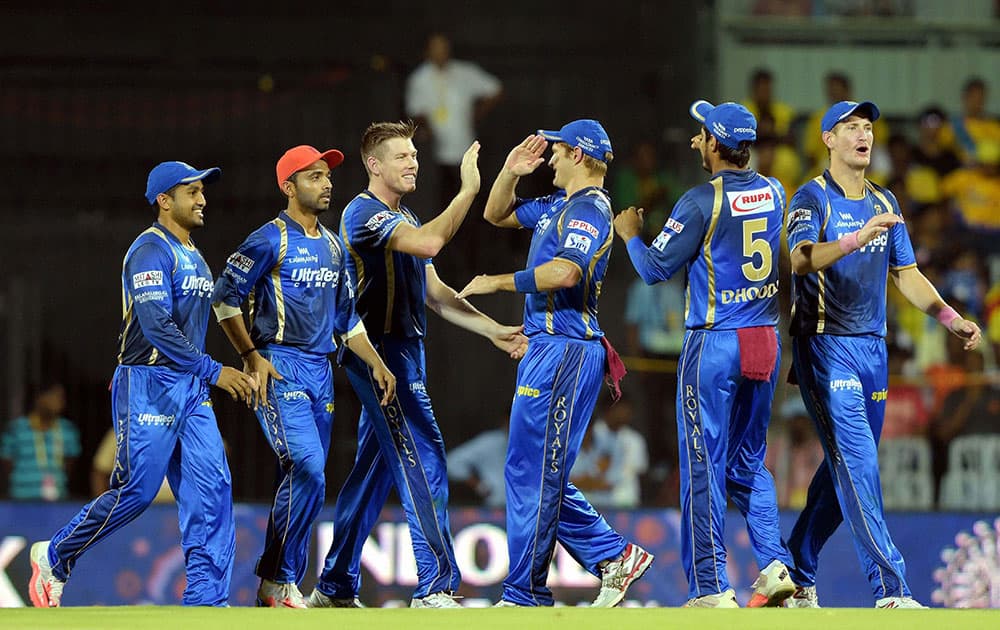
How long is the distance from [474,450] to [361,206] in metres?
5.55

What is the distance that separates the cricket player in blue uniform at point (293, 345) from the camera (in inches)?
333

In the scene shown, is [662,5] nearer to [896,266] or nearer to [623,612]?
[896,266]

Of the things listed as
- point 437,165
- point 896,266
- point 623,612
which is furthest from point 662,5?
point 623,612

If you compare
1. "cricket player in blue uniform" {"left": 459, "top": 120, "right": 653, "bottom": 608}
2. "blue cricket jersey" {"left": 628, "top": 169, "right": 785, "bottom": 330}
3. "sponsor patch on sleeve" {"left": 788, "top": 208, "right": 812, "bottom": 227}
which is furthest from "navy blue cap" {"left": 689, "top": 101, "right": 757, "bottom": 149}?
"cricket player in blue uniform" {"left": 459, "top": 120, "right": 653, "bottom": 608}

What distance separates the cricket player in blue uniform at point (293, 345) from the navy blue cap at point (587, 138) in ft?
4.38

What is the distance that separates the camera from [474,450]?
13.8 meters

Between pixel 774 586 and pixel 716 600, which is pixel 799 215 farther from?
pixel 716 600

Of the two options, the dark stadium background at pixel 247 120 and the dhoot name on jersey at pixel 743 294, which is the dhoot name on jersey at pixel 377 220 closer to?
the dhoot name on jersey at pixel 743 294

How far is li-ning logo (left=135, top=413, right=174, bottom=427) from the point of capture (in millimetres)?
8414

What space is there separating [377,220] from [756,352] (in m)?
2.08

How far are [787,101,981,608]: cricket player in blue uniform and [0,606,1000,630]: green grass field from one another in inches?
48.9

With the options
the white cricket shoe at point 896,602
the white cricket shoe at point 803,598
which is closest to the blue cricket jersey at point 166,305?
the white cricket shoe at point 803,598

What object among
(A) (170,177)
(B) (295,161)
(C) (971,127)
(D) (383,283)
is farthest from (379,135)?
(C) (971,127)

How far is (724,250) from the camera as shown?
26.2 feet
